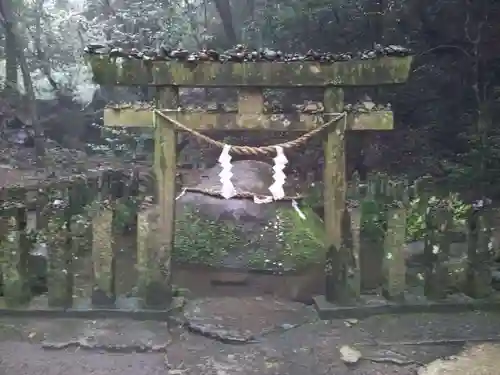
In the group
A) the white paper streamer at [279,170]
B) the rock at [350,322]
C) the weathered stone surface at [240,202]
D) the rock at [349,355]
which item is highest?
the white paper streamer at [279,170]

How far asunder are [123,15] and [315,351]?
12994mm

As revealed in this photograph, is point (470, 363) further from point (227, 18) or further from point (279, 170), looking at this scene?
point (227, 18)

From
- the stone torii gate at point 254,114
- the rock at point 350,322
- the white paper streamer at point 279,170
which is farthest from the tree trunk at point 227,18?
the rock at point 350,322

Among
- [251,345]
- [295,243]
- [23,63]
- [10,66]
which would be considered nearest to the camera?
[251,345]

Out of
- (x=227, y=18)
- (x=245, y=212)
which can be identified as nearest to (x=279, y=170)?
(x=245, y=212)

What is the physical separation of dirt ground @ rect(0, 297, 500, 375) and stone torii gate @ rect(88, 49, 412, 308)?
44 cm

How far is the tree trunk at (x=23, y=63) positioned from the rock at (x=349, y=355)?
12616mm

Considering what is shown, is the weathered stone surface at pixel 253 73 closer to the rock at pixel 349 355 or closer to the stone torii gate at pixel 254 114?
the stone torii gate at pixel 254 114

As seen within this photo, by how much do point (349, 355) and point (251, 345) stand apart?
79 centimetres

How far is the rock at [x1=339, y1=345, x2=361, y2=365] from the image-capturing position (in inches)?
168

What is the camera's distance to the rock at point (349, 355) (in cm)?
428

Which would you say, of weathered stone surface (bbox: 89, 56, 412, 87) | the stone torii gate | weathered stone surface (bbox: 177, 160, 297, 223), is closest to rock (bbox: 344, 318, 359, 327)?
the stone torii gate

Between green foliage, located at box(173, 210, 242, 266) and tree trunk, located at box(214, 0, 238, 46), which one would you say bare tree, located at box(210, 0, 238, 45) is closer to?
tree trunk, located at box(214, 0, 238, 46)

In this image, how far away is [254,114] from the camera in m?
5.06
